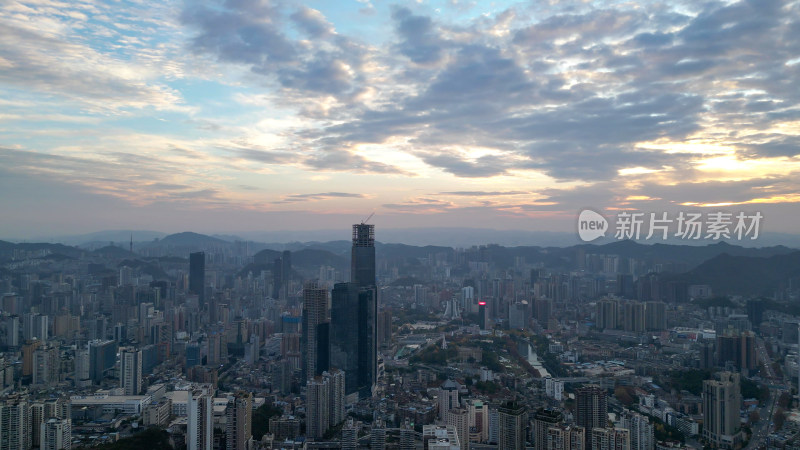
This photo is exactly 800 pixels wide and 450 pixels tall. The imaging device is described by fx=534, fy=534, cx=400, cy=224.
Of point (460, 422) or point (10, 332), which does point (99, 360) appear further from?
point (460, 422)

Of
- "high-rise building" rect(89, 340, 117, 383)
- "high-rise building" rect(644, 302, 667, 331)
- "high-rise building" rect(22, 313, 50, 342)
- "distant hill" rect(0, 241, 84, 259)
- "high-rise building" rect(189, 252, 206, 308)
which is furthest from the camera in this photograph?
"high-rise building" rect(189, 252, 206, 308)

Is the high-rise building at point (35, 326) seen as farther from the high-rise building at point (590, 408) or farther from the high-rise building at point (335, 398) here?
the high-rise building at point (590, 408)

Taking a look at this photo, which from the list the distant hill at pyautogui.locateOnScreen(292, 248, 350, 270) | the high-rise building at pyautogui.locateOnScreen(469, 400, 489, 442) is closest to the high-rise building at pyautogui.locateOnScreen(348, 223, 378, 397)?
the high-rise building at pyautogui.locateOnScreen(469, 400, 489, 442)

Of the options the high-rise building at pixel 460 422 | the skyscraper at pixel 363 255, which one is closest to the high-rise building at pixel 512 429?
the high-rise building at pixel 460 422

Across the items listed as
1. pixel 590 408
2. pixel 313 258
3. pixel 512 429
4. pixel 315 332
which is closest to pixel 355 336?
pixel 315 332

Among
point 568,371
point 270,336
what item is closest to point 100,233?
point 270,336

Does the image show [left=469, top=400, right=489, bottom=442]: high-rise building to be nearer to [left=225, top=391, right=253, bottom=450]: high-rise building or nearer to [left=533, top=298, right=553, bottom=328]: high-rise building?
[left=225, top=391, right=253, bottom=450]: high-rise building
